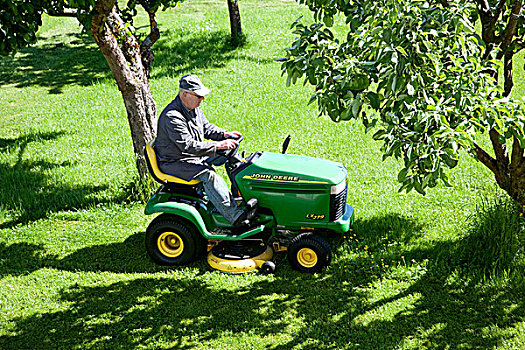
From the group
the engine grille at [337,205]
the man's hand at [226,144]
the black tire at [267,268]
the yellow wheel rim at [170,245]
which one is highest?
the man's hand at [226,144]

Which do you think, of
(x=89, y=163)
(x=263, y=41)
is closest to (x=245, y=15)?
(x=263, y=41)

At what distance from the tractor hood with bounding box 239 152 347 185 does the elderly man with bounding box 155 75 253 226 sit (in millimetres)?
374

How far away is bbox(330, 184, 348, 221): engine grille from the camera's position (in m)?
5.80

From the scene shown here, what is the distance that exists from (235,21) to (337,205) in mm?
11695

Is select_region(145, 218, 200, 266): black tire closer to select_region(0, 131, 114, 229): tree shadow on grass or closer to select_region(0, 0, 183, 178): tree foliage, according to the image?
select_region(0, 0, 183, 178): tree foliage

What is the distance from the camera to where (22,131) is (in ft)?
37.3

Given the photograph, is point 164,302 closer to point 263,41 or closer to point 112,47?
point 112,47

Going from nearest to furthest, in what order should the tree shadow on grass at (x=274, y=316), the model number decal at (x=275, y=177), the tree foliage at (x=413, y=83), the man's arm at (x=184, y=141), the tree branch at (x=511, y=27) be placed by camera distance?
the tree foliage at (x=413, y=83), the tree shadow on grass at (x=274, y=316), the tree branch at (x=511, y=27), the man's arm at (x=184, y=141), the model number decal at (x=275, y=177)

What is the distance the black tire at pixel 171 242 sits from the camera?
6074 mm

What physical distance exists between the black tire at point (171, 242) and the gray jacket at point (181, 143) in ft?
1.93

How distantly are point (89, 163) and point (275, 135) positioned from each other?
134 inches

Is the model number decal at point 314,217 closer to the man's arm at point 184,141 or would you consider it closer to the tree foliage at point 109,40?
the man's arm at point 184,141

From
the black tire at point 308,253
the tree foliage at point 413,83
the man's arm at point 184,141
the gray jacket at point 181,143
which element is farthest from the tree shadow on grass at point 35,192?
the tree foliage at point 413,83

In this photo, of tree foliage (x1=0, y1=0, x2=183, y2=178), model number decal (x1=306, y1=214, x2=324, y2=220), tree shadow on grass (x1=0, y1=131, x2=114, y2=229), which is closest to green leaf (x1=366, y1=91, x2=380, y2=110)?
model number decal (x1=306, y1=214, x2=324, y2=220)
